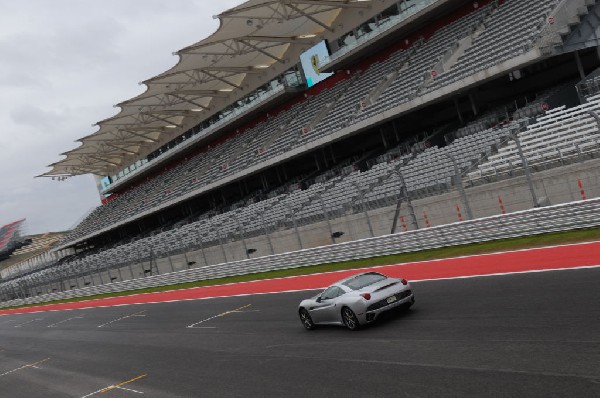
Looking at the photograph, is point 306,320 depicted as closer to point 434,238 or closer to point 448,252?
point 448,252

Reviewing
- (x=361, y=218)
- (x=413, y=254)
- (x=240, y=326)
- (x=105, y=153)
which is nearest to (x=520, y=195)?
(x=413, y=254)

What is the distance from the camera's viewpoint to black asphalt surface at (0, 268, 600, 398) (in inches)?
297

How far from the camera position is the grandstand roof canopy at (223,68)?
3369cm

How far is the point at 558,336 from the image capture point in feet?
27.0

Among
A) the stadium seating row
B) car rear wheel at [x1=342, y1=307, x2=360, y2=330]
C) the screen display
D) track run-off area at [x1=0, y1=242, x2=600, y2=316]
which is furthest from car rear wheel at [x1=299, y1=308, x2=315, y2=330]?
the screen display

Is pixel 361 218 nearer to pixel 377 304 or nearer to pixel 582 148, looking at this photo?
pixel 582 148

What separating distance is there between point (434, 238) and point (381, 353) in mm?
10220

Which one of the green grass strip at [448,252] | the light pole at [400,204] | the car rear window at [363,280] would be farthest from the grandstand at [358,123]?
the car rear window at [363,280]

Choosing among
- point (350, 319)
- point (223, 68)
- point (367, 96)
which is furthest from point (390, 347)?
point (223, 68)

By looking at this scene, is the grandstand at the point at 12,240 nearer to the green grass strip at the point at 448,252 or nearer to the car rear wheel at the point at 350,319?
the green grass strip at the point at 448,252

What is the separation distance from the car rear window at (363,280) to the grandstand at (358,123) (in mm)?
6571

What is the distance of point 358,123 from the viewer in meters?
32.2

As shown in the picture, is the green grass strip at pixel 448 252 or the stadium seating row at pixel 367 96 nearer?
the green grass strip at pixel 448 252

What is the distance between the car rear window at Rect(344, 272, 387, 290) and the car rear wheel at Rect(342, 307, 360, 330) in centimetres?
52
